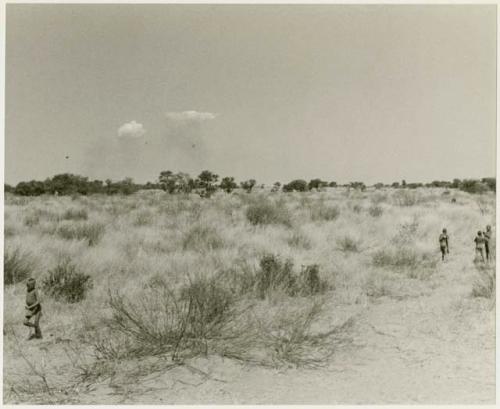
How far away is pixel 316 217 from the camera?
15.3m

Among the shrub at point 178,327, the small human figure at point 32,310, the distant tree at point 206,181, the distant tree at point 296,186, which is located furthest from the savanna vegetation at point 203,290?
the distant tree at point 296,186

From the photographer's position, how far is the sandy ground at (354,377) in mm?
3975

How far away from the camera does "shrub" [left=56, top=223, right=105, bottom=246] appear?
408 inches

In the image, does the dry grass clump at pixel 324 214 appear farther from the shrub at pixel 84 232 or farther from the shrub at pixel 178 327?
the shrub at pixel 178 327

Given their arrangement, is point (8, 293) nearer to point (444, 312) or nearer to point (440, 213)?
point (444, 312)

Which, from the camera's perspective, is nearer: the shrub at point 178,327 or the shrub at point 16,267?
the shrub at point 178,327

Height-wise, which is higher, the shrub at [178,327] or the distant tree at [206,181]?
the distant tree at [206,181]

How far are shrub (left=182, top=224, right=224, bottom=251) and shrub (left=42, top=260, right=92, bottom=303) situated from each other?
3.13m

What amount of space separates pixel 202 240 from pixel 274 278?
3.68 meters

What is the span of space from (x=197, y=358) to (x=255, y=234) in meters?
6.84

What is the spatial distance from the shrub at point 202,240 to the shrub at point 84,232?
207cm

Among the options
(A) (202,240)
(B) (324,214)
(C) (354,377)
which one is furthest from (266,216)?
(C) (354,377)

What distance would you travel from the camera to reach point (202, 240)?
10.1 m

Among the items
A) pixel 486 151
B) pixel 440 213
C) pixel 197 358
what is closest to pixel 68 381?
pixel 197 358
